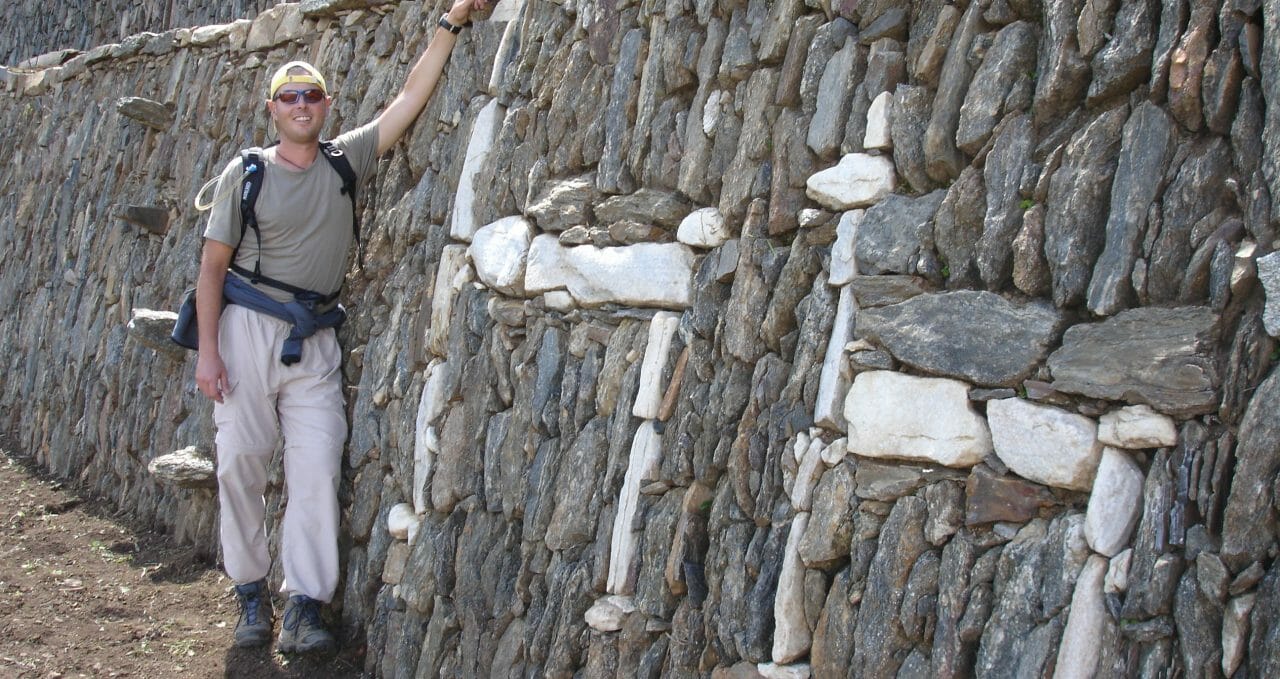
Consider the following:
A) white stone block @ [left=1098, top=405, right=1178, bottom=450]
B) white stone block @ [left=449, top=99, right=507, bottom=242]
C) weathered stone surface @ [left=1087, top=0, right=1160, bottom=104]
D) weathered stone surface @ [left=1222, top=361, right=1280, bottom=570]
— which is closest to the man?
white stone block @ [left=449, top=99, right=507, bottom=242]

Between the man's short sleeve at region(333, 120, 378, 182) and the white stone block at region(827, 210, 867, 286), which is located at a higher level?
the man's short sleeve at region(333, 120, 378, 182)

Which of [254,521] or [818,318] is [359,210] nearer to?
[254,521]

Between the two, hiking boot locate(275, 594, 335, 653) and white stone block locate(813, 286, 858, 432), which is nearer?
white stone block locate(813, 286, 858, 432)

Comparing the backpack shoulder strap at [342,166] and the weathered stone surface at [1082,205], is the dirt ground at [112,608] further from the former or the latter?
the weathered stone surface at [1082,205]

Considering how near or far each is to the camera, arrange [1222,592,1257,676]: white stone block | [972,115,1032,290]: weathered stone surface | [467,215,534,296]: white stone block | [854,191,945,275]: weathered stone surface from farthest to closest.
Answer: [467,215,534,296]: white stone block < [854,191,945,275]: weathered stone surface < [972,115,1032,290]: weathered stone surface < [1222,592,1257,676]: white stone block

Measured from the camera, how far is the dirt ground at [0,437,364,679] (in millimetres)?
4875

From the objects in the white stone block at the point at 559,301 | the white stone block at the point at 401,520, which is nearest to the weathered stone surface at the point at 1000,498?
the white stone block at the point at 559,301

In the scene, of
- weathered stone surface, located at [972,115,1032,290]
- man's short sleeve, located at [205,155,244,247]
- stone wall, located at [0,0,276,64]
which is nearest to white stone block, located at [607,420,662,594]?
weathered stone surface, located at [972,115,1032,290]

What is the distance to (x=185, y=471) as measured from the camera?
235 inches

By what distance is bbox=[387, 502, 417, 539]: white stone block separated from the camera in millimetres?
4730

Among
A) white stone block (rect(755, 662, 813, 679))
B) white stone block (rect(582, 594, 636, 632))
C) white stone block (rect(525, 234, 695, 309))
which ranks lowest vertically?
white stone block (rect(582, 594, 636, 632))

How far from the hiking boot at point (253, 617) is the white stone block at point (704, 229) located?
2.69 m

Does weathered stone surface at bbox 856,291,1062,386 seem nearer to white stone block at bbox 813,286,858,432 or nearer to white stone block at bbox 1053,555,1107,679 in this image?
white stone block at bbox 813,286,858,432

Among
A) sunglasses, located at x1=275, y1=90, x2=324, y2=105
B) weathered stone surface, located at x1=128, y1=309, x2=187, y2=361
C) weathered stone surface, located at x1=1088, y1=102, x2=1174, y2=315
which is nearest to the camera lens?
weathered stone surface, located at x1=1088, y1=102, x2=1174, y2=315
